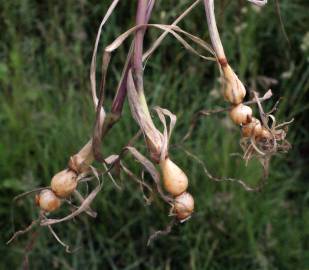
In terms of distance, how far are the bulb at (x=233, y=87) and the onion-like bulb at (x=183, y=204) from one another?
74 mm

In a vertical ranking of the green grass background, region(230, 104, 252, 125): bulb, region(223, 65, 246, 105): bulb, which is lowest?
the green grass background

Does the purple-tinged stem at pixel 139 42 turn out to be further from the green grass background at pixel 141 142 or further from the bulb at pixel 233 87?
the green grass background at pixel 141 142

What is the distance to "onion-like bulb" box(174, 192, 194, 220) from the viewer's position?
45 cm

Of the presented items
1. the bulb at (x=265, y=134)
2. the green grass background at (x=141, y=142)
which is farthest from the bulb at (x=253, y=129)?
the green grass background at (x=141, y=142)

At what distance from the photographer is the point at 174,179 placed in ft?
1.45

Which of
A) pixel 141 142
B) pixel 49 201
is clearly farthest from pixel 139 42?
pixel 141 142

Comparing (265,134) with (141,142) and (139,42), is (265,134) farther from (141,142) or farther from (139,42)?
(141,142)

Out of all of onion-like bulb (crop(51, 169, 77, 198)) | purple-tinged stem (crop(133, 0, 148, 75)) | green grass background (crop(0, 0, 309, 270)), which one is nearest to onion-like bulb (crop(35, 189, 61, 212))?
onion-like bulb (crop(51, 169, 77, 198))

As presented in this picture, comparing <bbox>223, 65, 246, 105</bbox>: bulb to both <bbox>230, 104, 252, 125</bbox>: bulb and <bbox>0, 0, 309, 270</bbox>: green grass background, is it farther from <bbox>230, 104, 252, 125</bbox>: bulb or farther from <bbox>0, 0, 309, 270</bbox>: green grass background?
<bbox>0, 0, 309, 270</bbox>: green grass background

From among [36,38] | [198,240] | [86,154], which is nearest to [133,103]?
[86,154]

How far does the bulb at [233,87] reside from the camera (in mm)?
464

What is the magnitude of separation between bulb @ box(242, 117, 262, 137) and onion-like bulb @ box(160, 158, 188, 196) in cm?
8

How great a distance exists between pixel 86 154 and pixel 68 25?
4.40ft

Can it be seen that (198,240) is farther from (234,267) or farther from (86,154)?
(86,154)
